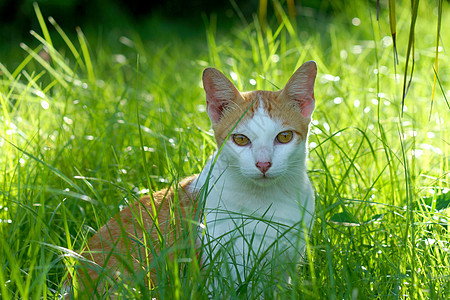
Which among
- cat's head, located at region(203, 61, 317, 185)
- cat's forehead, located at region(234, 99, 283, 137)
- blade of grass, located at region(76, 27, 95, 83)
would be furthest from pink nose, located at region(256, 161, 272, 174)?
blade of grass, located at region(76, 27, 95, 83)

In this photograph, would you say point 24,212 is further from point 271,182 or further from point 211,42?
point 211,42

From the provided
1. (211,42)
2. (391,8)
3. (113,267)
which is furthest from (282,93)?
(211,42)

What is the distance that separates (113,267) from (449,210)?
118 cm

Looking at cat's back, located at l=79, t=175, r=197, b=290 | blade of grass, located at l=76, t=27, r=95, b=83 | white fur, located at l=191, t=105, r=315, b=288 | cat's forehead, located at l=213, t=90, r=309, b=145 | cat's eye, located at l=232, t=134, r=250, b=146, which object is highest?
blade of grass, located at l=76, t=27, r=95, b=83

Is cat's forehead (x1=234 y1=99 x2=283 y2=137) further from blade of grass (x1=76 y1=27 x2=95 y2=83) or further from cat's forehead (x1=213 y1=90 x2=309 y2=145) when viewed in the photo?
blade of grass (x1=76 y1=27 x2=95 y2=83)

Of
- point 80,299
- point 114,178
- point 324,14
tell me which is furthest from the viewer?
point 324,14

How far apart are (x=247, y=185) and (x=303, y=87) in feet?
1.39

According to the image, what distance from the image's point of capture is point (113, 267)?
1596 mm

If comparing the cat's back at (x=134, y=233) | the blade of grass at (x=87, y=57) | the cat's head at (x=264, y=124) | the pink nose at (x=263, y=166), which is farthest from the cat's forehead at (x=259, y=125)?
the blade of grass at (x=87, y=57)

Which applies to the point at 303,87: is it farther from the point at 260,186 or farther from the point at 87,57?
the point at 87,57

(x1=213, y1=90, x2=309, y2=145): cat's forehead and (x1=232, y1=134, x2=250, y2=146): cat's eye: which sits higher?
(x1=213, y1=90, x2=309, y2=145): cat's forehead

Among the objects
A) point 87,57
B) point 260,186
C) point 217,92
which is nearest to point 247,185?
point 260,186

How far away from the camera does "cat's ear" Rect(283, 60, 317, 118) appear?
6.02 ft

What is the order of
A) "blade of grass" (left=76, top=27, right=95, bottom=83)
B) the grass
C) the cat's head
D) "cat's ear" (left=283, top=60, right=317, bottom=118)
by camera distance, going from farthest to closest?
1. "blade of grass" (left=76, top=27, right=95, bottom=83)
2. "cat's ear" (left=283, top=60, right=317, bottom=118)
3. the cat's head
4. the grass
